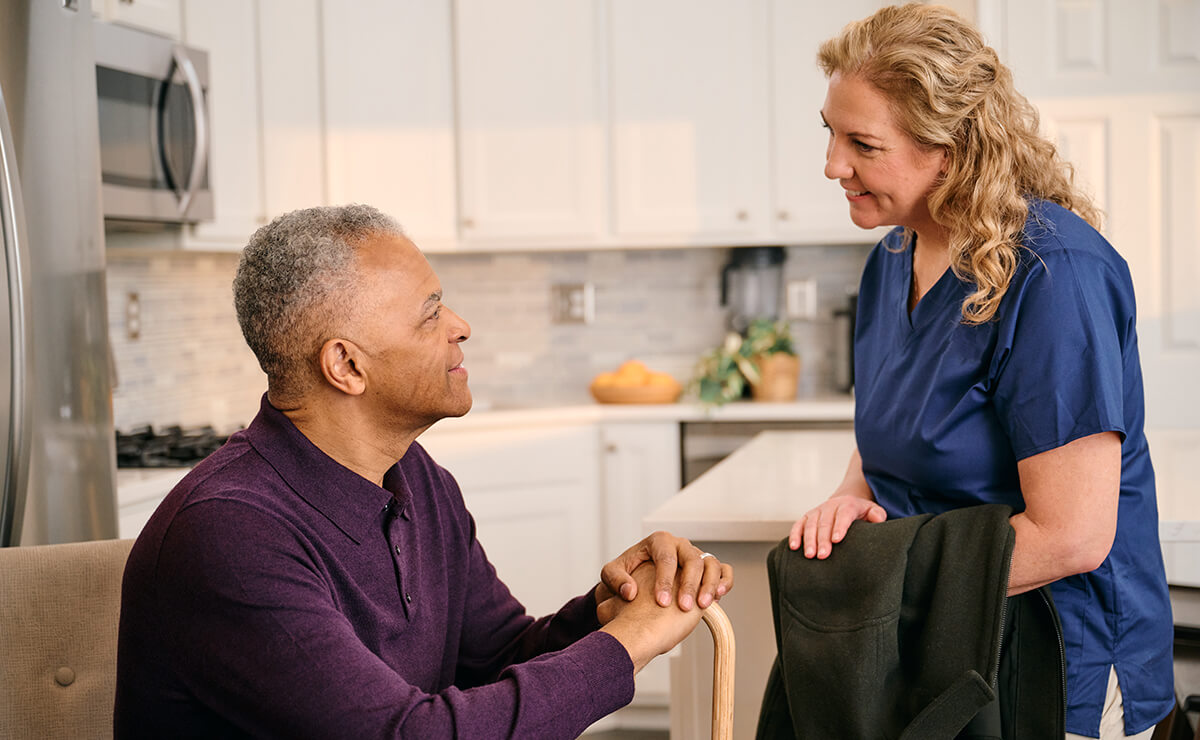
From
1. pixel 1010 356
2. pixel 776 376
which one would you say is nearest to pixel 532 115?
pixel 776 376

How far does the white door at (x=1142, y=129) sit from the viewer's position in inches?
133

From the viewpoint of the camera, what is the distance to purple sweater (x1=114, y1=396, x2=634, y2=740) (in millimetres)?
1019

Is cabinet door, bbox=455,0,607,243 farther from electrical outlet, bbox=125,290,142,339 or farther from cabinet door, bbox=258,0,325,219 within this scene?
electrical outlet, bbox=125,290,142,339

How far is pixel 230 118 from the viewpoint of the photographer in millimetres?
3488

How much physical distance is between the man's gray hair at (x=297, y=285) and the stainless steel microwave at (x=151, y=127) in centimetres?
175

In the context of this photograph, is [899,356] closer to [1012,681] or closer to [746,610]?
[1012,681]

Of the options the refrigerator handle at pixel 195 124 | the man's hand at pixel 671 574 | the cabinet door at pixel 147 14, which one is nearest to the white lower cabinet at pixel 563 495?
the refrigerator handle at pixel 195 124

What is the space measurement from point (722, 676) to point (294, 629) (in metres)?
0.46

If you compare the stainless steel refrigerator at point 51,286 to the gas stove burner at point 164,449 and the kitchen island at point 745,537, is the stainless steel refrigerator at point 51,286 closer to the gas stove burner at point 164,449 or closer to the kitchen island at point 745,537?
the gas stove burner at point 164,449

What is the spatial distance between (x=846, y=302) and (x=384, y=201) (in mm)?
1739

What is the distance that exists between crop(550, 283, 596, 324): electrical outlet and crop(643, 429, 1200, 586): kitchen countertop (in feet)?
5.65

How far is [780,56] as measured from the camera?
156 inches

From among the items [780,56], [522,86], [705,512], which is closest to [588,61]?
[522,86]

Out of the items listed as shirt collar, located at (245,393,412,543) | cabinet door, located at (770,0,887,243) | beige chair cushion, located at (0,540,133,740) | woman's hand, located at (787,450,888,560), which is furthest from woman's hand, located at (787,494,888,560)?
cabinet door, located at (770,0,887,243)
